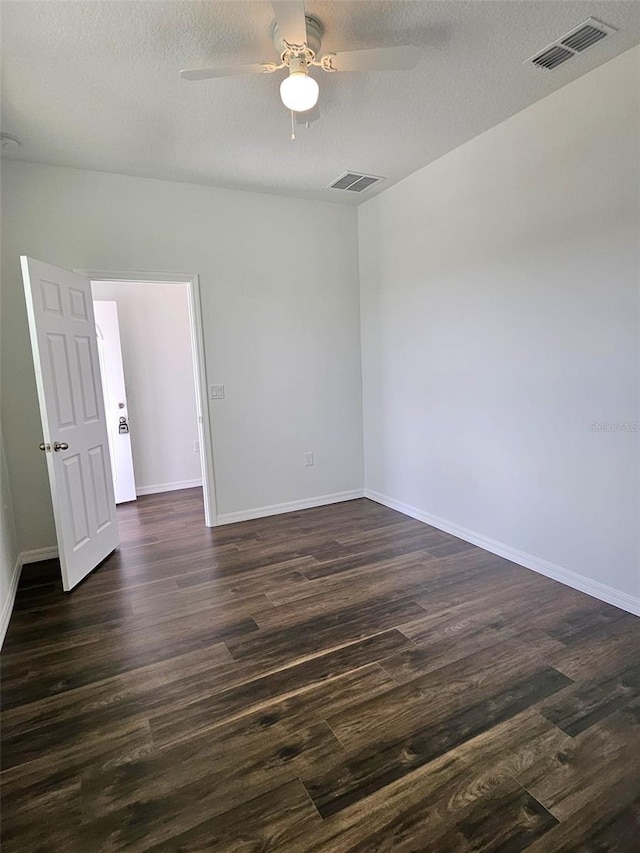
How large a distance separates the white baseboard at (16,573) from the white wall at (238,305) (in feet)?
0.22

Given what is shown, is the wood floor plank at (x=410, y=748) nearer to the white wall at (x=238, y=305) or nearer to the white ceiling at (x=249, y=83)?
the white wall at (x=238, y=305)

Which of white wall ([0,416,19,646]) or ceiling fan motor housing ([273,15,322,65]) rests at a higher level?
ceiling fan motor housing ([273,15,322,65])

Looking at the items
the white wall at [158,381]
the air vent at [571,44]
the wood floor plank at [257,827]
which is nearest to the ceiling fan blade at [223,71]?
the air vent at [571,44]

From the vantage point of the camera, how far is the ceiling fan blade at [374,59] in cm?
190

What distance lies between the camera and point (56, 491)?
2.95 m

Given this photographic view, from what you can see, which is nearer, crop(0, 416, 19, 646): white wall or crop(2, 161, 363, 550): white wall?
crop(0, 416, 19, 646): white wall

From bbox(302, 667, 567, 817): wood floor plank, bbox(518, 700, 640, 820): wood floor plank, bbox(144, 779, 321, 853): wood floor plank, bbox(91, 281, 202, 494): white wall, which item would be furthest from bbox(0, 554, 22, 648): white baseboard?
bbox(518, 700, 640, 820): wood floor plank

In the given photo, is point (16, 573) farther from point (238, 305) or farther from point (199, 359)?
point (238, 305)

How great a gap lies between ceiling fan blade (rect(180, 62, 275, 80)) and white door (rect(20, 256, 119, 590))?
1.59m

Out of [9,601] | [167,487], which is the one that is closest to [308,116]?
[9,601]

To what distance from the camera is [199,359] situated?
4.02m

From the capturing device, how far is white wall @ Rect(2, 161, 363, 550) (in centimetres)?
342

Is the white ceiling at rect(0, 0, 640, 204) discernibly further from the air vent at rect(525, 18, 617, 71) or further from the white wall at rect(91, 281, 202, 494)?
the white wall at rect(91, 281, 202, 494)

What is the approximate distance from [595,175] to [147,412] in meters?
4.84
